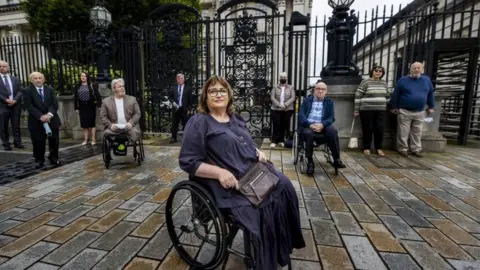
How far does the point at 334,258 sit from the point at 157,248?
1.46m

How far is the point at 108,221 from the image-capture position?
2746 millimetres

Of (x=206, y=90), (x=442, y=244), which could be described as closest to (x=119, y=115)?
(x=206, y=90)

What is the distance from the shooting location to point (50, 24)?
14164mm

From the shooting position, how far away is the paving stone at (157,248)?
2154 mm

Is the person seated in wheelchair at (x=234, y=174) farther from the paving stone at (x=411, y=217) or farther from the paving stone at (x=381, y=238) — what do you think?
the paving stone at (x=411, y=217)

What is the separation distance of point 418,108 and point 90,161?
6.77 meters

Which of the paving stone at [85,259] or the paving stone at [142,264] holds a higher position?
the paving stone at [142,264]

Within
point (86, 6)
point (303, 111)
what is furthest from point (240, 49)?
point (86, 6)

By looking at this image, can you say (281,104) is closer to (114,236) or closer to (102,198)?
(102,198)

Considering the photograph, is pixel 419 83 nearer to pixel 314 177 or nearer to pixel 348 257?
pixel 314 177

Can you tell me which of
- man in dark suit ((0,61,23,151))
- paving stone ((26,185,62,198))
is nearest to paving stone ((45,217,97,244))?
paving stone ((26,185,62,198))

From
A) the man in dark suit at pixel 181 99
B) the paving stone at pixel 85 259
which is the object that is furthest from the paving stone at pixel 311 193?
the man in dark suit at pixel 181 99

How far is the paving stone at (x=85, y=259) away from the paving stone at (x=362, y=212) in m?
2.49

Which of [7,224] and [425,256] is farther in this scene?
[7,224]
